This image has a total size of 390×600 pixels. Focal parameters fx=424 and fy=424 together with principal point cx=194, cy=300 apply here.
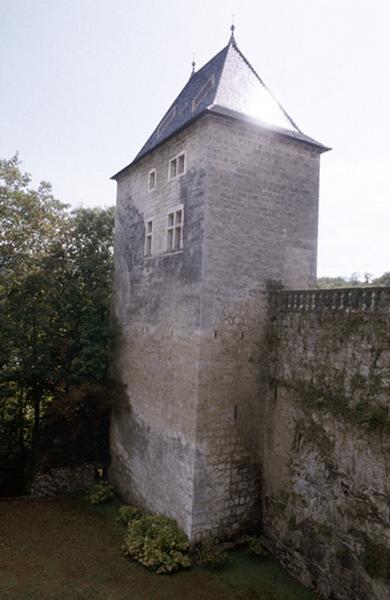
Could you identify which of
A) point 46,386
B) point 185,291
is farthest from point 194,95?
point 46,386

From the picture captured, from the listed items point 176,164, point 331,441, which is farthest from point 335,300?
point 176,164

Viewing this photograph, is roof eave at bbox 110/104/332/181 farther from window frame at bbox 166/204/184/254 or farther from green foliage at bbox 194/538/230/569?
green foliage at bbox 194/538/230/569

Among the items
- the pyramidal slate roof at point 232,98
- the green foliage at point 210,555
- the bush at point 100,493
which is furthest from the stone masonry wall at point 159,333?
the pyramidal slate roof at point 232,98

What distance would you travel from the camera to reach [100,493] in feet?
47.2

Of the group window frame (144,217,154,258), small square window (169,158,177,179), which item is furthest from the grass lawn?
small square window (169,158,177,179)

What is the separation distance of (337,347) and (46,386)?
11061 millimetres

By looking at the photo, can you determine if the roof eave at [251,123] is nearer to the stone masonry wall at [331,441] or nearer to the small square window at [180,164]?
the small square window at [180,164]

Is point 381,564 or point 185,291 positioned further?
point 185,291

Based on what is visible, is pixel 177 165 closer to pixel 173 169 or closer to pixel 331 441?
pixel 173 169

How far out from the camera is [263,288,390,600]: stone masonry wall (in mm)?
8055

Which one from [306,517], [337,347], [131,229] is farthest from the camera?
[131,229]

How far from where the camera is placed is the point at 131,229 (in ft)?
50.1

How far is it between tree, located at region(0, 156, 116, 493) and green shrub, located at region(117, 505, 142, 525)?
11.7ft

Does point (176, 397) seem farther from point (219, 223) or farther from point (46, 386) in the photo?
point (46, 386)
